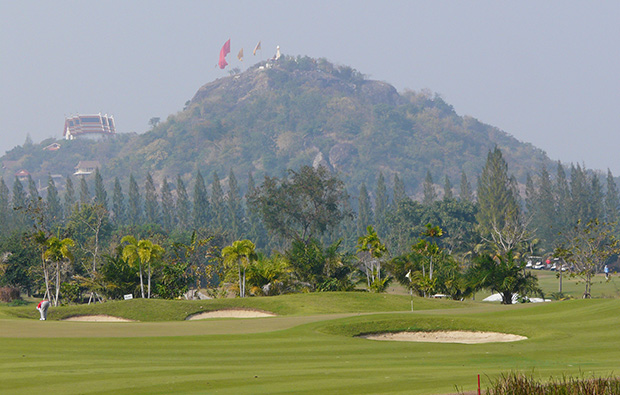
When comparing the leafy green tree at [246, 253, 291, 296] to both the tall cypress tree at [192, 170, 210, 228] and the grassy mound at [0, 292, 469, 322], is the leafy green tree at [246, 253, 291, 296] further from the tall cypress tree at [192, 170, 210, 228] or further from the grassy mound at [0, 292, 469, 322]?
the tall cypress tree at [192, 170, 210, 228]

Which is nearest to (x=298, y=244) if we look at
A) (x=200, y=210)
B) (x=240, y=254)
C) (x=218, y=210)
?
(x=240, y=254)

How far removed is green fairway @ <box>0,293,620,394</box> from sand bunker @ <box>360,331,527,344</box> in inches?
11.5

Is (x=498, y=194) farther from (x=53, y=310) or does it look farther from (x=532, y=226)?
(x=53, y=310)

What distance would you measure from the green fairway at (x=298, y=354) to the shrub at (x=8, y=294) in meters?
32.8

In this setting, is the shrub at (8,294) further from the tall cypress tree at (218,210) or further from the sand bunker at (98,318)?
the tall cypress tree at (218,210)

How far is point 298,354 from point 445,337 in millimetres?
9225

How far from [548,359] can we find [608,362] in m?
1.54

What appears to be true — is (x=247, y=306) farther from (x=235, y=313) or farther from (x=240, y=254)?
(x=240, y=254)

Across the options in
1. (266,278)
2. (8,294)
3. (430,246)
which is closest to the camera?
(430,246)

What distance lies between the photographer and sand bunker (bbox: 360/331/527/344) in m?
27.2

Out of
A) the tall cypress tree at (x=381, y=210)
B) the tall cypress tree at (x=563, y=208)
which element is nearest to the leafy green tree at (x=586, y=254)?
the tall cypress tree at (x=563, y=208)

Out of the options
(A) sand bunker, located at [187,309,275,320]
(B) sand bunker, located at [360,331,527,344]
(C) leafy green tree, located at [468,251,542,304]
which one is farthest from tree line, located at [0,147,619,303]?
(B) sand bunker, located at [360,331,527,344]

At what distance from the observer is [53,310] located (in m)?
37.9

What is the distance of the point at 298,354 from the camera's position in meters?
20.7
